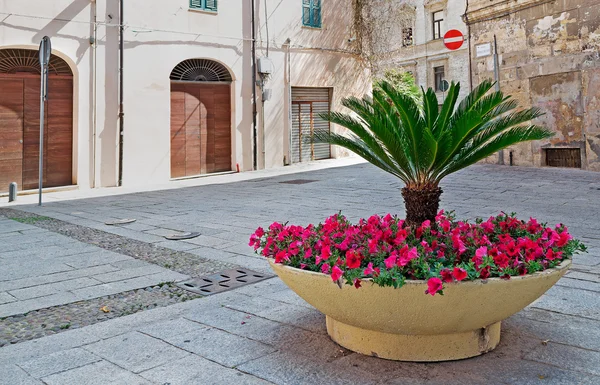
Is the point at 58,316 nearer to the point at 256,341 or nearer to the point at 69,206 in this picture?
the point at 256,341

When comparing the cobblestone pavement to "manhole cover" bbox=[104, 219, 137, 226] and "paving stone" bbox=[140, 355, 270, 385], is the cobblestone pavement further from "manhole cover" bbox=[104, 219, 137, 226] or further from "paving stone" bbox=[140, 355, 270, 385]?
"manhole cover" bbox=[104, 219, 137, 226]

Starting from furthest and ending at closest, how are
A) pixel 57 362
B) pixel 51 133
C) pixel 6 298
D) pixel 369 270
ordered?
pixel 51 133 < pixel 6 298 < pixel 57 362 < pixel 369 270

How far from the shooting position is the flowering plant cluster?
8.27 ft

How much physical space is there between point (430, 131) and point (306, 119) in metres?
15.4

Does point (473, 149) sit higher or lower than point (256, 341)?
higher

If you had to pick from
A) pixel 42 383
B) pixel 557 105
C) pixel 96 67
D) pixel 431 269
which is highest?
pixel 96 67

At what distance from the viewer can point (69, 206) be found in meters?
10.0

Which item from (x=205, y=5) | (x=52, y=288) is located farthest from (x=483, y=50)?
(x=52, y=288)

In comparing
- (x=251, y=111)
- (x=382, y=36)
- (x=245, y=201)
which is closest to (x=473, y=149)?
(x=245, y=201)

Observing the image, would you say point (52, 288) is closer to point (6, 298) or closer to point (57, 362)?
point (6, 298)

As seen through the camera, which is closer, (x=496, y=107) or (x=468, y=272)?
(x=468, y=272)

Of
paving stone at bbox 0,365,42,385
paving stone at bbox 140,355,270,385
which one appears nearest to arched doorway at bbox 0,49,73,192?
paving stone at bbox 0,365,42,385

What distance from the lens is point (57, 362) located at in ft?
9.51

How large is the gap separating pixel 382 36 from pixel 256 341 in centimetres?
1797
